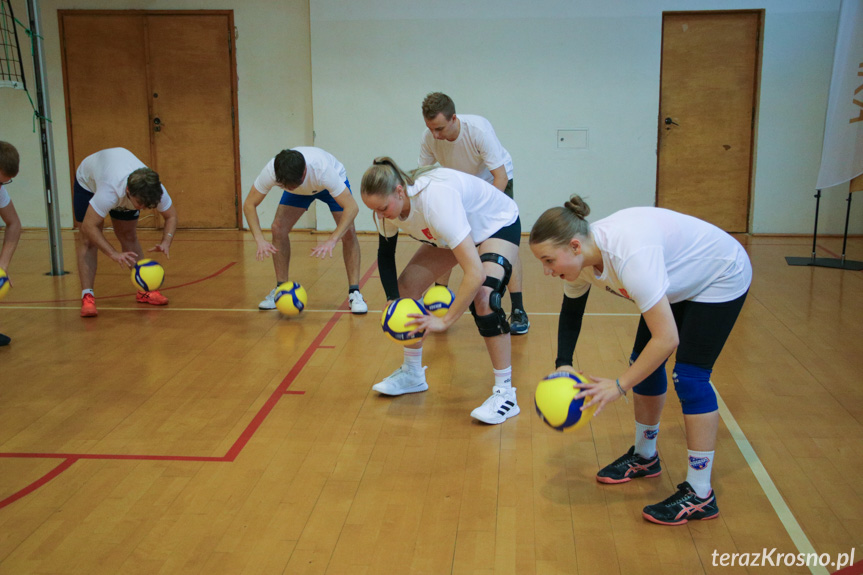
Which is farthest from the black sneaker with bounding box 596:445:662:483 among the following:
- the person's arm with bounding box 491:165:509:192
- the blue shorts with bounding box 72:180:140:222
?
the blue shorts with bounding box 72:180:140:222

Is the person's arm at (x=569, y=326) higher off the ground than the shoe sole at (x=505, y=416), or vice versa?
the person's arm at (x=569, y=326)

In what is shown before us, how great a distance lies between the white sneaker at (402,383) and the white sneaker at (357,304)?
148cm

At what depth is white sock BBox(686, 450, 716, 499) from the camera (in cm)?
250

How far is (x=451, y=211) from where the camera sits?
115 inches

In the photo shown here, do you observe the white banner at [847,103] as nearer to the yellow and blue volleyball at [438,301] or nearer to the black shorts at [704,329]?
the yellow and blue volleyball at [438,301]

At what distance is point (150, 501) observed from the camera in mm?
2682

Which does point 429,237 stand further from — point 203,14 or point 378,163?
point 203,14

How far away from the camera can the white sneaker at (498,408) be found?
133 inches

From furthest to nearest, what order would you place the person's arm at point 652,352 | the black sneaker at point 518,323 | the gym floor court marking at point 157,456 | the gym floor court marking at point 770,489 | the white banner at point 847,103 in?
1. the white banner at point 847,103
2. the black sneaker at point 518,323
3. the gym floor court marking at point 157,456
4. the gym floor court marking at point 770,489
5. the person's arm at point 652,352

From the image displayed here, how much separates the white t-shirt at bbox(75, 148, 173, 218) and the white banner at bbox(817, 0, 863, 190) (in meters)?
5.78

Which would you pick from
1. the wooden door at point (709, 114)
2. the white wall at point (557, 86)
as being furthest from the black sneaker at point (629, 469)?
the wooden door at point (709, 114)

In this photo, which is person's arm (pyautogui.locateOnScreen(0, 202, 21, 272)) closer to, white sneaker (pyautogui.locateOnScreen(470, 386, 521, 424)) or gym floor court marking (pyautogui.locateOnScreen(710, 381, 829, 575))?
white sneaker (pyautogui.locateOnScreen(470, 386, 521, 424))

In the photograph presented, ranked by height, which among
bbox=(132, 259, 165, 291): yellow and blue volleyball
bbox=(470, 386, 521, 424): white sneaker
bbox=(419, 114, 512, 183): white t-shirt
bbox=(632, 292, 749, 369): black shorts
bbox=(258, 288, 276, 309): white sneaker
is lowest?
bbox=(470, 386, 521, 424): white sneaker

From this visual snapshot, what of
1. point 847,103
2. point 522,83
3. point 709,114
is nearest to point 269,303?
point 522,83
